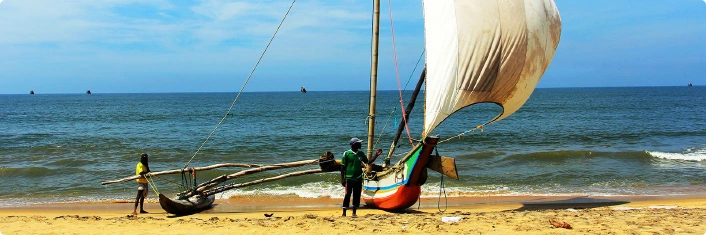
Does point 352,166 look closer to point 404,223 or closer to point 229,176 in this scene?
point 404,223

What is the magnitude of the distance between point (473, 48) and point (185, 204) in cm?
659

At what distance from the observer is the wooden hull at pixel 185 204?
10.3 m

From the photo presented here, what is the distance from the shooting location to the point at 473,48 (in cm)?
916

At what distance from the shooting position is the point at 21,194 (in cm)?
1502

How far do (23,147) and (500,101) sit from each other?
25.6m

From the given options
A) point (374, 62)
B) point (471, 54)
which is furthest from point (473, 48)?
point (374, 62)

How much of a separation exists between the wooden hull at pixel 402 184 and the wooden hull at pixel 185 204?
3559 millimetres

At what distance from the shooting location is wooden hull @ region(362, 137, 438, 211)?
31.2ft

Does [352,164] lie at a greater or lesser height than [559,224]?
greater

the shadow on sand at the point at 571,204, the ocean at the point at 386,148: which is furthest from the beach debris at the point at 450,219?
the ocean at the point at 386,148

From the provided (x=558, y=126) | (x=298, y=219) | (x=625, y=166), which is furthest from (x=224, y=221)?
(x=558, y=126)

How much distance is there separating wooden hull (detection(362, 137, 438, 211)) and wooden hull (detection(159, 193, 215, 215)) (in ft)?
11.7

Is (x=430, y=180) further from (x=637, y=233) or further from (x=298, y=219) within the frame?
(x=637, y=233)

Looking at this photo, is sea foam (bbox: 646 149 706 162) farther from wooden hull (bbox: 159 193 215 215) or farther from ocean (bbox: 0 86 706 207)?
wooden hull (bbox: 159 193 215 215)
